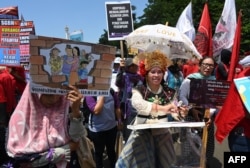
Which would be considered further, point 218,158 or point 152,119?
point 218,158

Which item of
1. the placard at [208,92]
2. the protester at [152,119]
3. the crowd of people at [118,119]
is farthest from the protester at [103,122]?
the placard at [208,92]

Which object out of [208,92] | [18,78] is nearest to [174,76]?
[208,92]

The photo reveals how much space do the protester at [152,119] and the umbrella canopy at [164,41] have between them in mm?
758

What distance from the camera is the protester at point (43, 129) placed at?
261 cm

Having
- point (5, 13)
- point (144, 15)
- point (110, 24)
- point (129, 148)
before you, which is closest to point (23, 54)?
point (5, 13)

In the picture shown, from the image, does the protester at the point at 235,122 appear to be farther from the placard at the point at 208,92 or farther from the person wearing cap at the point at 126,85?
the person wearing cap at the point at 126,85

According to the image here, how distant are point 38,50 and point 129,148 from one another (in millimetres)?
1738

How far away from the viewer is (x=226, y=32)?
7000mm

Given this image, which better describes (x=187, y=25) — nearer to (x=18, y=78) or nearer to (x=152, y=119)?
(x=18, y=78)

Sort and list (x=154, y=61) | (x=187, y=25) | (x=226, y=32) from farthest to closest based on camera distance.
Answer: (x=187, y=25) < (x=226, y=32) < (x=154, y=61)

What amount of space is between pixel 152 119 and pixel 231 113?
826mm

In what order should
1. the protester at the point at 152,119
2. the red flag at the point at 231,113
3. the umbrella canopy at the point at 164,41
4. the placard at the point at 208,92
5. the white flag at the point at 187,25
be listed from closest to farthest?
1. the red flag at the point at 231,113
2. the protester at the point at 152,119
3. the placard at the point at 208,92
4. the umbrella canopy at the point at 164,41
5. the white flag at the point at 187,25

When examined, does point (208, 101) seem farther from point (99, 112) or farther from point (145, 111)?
point (99, 112)

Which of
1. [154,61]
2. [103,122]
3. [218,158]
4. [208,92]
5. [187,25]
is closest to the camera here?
[154,61]
